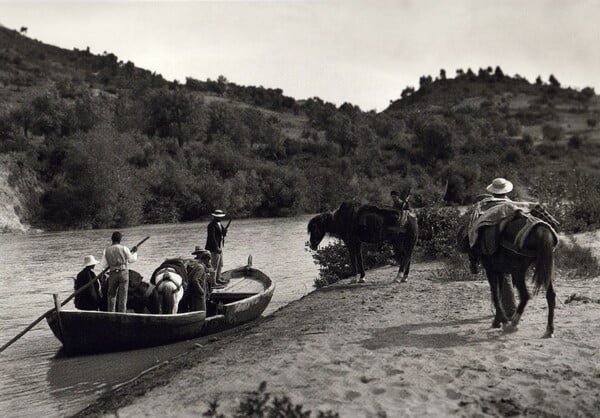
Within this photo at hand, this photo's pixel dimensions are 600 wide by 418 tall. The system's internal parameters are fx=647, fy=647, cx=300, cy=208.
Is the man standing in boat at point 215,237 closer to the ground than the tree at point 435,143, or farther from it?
closer to the ground

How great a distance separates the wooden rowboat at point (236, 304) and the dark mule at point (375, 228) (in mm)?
2142

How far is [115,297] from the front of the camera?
11.9 m

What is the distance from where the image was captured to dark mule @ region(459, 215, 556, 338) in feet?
27.7

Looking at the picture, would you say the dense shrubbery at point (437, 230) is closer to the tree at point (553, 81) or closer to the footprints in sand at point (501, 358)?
the footprints in sand at point (501, 358)

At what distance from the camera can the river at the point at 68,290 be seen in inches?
381

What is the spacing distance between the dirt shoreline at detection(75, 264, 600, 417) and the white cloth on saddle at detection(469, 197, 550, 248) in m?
1.48

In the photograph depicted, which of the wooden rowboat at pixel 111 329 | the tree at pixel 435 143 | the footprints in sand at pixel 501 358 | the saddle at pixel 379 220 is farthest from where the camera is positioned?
the tree at pixel 435 143

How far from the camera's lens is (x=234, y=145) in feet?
261

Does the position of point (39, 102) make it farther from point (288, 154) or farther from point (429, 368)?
point (429, 368)

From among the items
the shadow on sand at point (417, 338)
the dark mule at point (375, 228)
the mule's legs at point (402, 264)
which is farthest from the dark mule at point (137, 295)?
the mule's legs at point (402, 264)

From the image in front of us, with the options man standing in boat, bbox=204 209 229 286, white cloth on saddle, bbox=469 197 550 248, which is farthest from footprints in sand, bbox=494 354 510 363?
man standing in boat, bbox=204 209 229 286

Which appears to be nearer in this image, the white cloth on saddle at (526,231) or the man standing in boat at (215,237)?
the white cloth on saddle at (526,231)

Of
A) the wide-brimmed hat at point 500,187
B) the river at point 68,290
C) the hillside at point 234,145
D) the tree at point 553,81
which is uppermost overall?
the tree at point 553,81

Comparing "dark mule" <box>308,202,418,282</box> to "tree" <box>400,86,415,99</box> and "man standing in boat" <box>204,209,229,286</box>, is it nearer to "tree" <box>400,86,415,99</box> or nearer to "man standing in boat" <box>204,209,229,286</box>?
"man standing in boat" <box>204,209,229,286</box>
